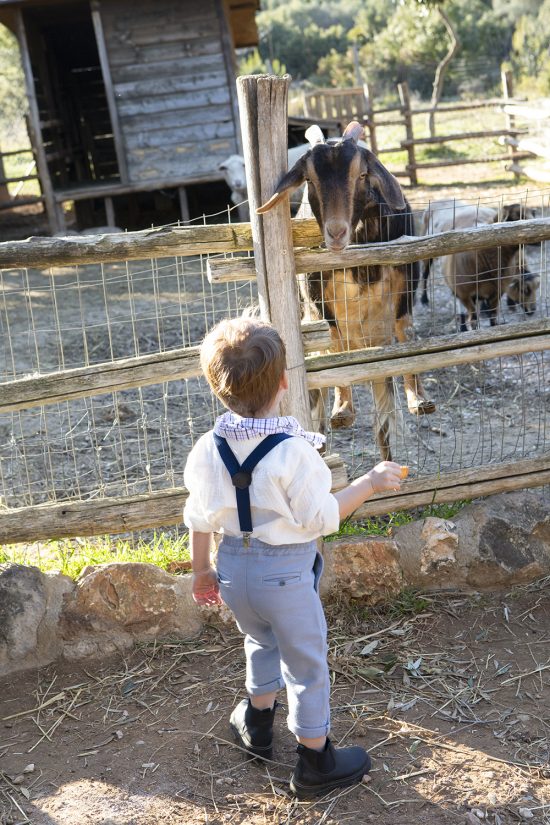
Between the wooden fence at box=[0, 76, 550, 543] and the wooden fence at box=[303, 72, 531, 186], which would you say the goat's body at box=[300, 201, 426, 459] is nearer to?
the wooden fence at box=[0, 76, 550, 543]

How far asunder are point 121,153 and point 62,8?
377cm

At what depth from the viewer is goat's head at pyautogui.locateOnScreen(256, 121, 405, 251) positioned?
Result: 387 cm

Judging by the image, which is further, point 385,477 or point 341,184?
point 341,184

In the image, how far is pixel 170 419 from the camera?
694 cm

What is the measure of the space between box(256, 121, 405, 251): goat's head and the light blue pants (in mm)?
1620

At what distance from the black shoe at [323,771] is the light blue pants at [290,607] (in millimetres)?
113

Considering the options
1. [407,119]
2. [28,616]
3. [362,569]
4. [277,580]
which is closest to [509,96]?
[407,119]

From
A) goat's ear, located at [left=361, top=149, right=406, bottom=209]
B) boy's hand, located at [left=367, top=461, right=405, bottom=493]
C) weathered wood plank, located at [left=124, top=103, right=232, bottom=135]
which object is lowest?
boy's hand, located at [left=367, top=461, right=405, bottom=493]

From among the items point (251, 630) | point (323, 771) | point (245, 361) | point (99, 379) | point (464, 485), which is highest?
point (245, 361)

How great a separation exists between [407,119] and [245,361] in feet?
Answer: 64.4

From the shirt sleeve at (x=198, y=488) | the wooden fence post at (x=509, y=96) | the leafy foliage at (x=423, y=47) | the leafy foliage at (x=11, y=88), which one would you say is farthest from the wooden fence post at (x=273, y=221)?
the leafy foliage at (x=11, y=88)

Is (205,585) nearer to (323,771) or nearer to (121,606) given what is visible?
(323,771)

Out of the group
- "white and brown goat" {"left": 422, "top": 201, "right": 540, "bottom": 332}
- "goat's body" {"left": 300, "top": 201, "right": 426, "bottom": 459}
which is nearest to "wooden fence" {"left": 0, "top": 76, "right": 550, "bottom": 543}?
"goat's body" {"left": 300, "top": 201, "right": 426, "bottom": 459}

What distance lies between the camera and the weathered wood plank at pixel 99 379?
12.4ft
